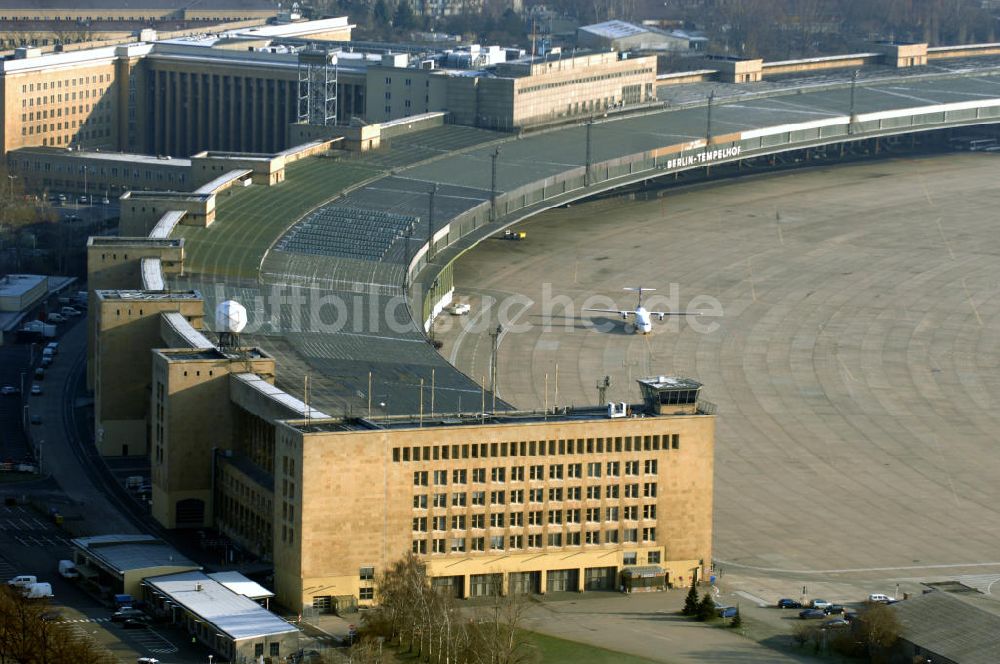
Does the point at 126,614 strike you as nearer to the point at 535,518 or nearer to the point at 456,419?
the point at 456,419

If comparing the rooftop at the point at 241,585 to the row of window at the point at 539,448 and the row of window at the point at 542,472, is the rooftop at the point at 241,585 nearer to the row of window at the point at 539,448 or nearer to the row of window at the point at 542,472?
the row of window at the point at 539,448

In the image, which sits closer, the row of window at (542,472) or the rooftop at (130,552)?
the rooftop at (130,552)

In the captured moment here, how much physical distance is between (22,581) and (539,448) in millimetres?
29718

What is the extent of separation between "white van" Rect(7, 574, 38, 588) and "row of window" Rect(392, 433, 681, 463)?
21.1 metres

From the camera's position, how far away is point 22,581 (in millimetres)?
135125

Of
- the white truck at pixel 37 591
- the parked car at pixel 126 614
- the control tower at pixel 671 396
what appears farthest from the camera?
the control tower at pixel 671 396

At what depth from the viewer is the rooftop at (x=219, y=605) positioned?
126688 millimetres

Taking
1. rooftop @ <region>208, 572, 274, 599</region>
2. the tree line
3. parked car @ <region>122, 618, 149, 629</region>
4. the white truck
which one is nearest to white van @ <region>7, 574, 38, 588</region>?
the white truck

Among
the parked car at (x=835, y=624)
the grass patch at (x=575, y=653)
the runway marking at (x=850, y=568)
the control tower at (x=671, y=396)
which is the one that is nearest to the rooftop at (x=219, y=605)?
the grass patch at (x=575, y=653)

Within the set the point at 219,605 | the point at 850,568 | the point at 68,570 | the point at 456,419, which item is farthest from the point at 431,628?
the point at 850,568

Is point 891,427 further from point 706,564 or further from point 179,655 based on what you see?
point 179,655

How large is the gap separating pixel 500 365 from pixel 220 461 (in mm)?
46936

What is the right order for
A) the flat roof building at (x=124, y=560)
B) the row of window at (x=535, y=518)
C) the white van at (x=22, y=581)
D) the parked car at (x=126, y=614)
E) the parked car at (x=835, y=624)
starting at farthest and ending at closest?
the row of window at (x=535, y=518)
the flat roof building at (x=124, y=560)
the white van at (x=22, y=581)
the parked car at (x=835, y=624)
the parked car at (x=126, y=614)

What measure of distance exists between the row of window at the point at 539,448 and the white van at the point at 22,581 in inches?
829
